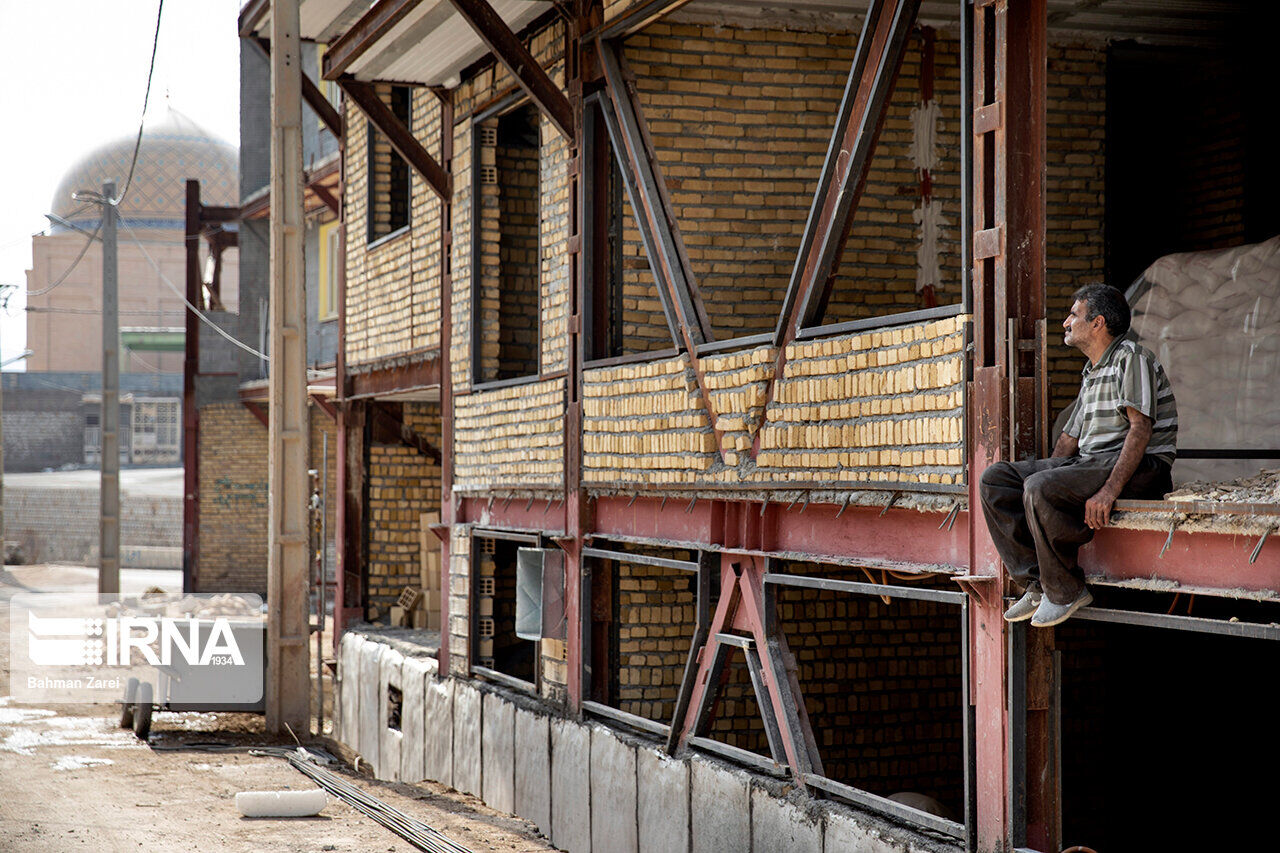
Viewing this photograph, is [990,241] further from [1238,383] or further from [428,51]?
[428,51]

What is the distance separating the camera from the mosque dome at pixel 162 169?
50.1 metres

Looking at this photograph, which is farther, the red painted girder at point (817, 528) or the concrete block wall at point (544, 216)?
the concrete block wall at point (544, 216)

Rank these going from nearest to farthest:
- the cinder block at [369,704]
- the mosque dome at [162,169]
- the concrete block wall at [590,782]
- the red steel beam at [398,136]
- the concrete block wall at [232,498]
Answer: the concrete block wall at [590,782] → the red steel beam at [398,136] → the cinder block at [369,704] → the concrete block wall at [232,498] → the mosque dome at [162,169]

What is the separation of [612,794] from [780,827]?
7.27ft

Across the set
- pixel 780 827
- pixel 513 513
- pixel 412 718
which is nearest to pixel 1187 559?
pixel 780 827

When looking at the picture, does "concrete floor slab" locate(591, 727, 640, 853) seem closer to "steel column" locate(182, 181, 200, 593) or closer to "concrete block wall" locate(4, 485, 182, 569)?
"steel column" locate(182, 181, 200, 593)

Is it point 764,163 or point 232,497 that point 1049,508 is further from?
point 232,497

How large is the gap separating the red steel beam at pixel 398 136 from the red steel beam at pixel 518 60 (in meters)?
2.46

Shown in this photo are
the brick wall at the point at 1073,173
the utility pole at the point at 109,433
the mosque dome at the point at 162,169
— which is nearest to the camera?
the brick wall at the point at 1073,173

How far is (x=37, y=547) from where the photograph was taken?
129 ft

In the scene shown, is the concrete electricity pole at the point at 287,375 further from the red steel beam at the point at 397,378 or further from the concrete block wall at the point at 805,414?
the concrete block wall at the point at 805,414

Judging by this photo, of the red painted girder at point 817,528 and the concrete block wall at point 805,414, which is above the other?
the concrete block wall at point 805,414

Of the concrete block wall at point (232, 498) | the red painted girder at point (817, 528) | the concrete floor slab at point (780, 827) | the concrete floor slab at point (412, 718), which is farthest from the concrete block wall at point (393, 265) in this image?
the concrete block wall at point (232, 498)

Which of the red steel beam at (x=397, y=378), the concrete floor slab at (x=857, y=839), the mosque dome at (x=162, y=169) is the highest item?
the mosque dome at (x=162, y=169)
